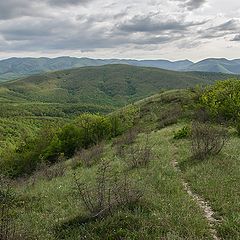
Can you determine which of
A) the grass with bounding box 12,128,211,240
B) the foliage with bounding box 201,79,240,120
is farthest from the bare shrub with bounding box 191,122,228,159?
the foliage with bounding box 201,79,240,120

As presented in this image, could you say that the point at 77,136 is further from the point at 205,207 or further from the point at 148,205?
the point at 205,207

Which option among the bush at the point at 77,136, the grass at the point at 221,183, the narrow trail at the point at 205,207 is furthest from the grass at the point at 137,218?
the bush at the point at 77,136

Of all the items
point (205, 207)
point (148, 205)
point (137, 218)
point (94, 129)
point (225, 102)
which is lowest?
point (94, 129)

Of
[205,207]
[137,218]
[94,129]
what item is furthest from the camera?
[94,129]

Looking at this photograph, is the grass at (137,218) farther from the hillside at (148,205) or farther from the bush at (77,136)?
the bush at (77,136)

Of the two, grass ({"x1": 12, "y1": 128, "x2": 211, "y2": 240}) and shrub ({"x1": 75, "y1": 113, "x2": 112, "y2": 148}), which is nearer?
grass ({"x1": 12, "y1": 128, "x2": 211, "y2": 240})

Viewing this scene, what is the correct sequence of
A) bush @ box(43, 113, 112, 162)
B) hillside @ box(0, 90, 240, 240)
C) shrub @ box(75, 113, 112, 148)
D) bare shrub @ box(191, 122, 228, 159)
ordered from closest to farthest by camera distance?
hillside @ box(0, 90, 240, 240)
bare shrub @ box(191, 122, 228, 159)
bush @ box(43, 113, 112, 162)
shrub @ box(75, 113, 112, 148)

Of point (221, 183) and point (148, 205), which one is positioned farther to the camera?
point (221, 183)

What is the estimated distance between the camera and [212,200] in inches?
378

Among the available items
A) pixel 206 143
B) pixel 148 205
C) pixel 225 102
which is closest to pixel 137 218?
pixel 148 205

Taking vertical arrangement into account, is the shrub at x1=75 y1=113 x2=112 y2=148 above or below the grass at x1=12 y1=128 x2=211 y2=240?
below

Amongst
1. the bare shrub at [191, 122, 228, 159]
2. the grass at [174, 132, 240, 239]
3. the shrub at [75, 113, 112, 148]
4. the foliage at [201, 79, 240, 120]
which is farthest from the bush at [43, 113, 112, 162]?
the grass at [174, 132, 240, 239]

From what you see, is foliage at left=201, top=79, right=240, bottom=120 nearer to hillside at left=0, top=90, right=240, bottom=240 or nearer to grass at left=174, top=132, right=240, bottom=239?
grass at left=174, top=132, right=240, bottom=239

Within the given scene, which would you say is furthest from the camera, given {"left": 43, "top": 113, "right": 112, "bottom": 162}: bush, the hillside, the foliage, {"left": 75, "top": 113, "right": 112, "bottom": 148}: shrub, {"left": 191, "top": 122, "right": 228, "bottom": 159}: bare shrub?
{"left": 75, "top": 113, "right": 112, "bottom": 148}: shrub
